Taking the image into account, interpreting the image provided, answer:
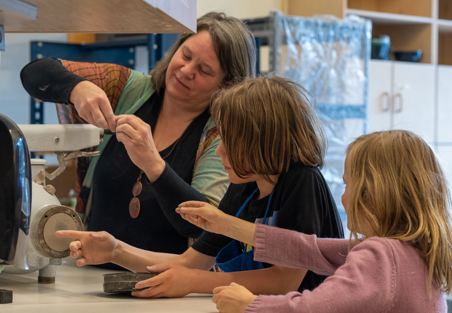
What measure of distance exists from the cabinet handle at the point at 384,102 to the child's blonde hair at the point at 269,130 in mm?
2433

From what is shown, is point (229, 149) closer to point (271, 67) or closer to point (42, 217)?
point (42, 217)

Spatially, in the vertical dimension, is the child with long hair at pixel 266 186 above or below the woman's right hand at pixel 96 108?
below

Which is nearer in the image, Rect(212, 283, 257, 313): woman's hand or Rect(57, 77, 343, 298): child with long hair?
Rect(212, 283, 257, 313): woman's hand

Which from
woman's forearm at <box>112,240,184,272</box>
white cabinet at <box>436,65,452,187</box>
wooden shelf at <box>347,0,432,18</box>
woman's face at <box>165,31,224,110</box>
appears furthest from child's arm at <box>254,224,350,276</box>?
wooden shelf at <box>347,0,432,18</box>

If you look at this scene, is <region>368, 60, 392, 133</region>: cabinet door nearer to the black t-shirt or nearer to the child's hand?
the black t-shirt

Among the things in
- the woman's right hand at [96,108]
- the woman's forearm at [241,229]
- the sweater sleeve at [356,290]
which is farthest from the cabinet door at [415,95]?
the sweater sleeve at [356,290]

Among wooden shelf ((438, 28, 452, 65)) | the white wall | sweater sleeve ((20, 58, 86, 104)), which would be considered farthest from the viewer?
wooden shelf ((438, 28, 452, 65))

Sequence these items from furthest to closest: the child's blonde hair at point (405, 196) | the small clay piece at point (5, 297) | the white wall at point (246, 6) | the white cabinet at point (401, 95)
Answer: the white cabinet at point (401, 95) → the white wall at point (246, 6) → the small clay piece at point (5, 297) → the child's blonde hair at point (405, 196)

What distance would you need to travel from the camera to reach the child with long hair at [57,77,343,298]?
0.88 m

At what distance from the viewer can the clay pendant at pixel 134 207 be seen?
1.22 metres

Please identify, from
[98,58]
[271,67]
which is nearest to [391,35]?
[271,67]

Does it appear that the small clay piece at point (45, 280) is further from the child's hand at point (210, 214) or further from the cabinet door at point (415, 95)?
the cabinet door at point (415, 95)

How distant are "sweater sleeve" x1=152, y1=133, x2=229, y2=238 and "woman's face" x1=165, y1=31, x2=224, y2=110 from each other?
14 cm

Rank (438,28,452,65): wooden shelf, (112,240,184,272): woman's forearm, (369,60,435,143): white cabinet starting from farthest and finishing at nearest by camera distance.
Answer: (438,28,452,65): wooden shelf → (369,60,435,143): white cabinet → (112,240,184,272): woman's forearm
